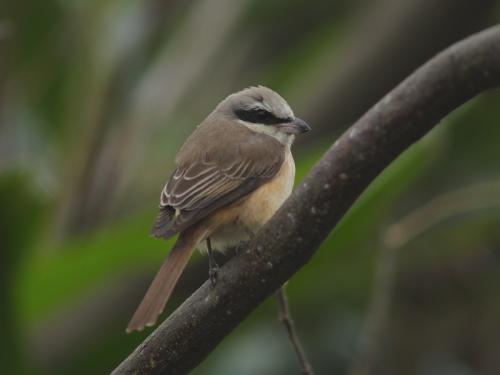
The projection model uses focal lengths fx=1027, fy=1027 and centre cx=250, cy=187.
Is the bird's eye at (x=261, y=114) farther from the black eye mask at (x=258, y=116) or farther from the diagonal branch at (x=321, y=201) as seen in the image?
the diagonal branch at (x=321, y=201)

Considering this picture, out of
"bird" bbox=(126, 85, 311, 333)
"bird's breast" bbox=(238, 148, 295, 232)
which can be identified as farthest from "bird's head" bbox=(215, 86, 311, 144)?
"bird's breast" bbox=(238, 148, 295, 232)

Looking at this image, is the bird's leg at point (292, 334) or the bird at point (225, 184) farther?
the bird at point (225, 184)

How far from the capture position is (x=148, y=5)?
620 centimetres

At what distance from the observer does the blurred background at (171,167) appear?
3.93 m

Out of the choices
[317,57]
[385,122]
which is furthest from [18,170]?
[317,57]

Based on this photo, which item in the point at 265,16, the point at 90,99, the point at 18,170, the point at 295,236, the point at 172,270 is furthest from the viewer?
the point at 265,16

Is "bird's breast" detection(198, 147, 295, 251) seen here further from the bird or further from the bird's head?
the bird's head

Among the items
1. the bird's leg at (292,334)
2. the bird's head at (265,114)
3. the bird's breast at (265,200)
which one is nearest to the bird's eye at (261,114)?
the bird's head at (265,114)

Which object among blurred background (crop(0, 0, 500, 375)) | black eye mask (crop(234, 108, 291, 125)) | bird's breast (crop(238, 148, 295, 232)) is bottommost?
blurred background (crop(0, 0, 500, 375))

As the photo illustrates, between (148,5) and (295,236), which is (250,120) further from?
(148,5)

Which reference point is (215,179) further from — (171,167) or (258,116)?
(171,167)

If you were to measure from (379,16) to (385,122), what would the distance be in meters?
3.66

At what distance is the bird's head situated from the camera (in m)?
3.46

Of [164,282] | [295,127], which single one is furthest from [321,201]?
[295,127]
